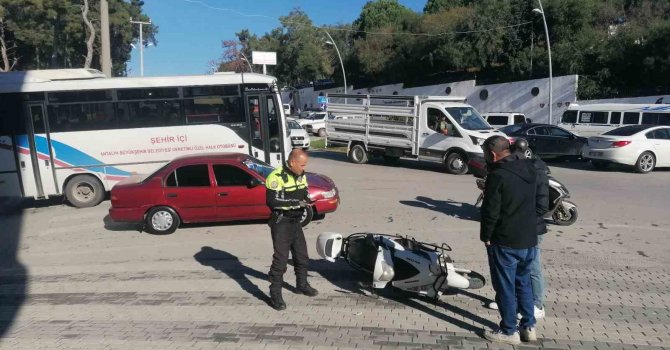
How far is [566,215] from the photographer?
9.41 meters

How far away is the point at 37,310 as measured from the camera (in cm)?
600

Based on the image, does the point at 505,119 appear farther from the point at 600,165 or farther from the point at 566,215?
the point at 566,215

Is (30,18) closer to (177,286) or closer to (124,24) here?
(124,24)

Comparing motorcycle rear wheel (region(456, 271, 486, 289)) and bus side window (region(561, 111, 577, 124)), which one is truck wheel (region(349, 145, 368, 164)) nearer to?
bus side window (region(561, 111, 577, 124))

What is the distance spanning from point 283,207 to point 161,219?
496 centimetres

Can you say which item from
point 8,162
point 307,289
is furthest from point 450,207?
point 8,162

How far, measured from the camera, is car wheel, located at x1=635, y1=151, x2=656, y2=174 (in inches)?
640

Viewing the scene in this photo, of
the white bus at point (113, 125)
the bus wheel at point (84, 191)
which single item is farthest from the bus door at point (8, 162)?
the bus wheel at point (84, 191)

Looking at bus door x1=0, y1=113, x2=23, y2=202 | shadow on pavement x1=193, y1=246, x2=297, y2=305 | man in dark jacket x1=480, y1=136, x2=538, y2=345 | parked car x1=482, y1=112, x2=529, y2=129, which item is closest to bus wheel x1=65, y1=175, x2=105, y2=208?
bus door x1=0, y1=113, x2=23, y2=202

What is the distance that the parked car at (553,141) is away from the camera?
1933 cm

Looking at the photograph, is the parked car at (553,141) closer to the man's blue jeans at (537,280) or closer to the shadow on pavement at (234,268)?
the shadow on pavement at (234,268)

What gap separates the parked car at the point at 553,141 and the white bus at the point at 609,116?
3.61m

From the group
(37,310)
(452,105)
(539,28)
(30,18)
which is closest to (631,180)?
(452,105)

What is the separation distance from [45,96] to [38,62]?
39.4m
